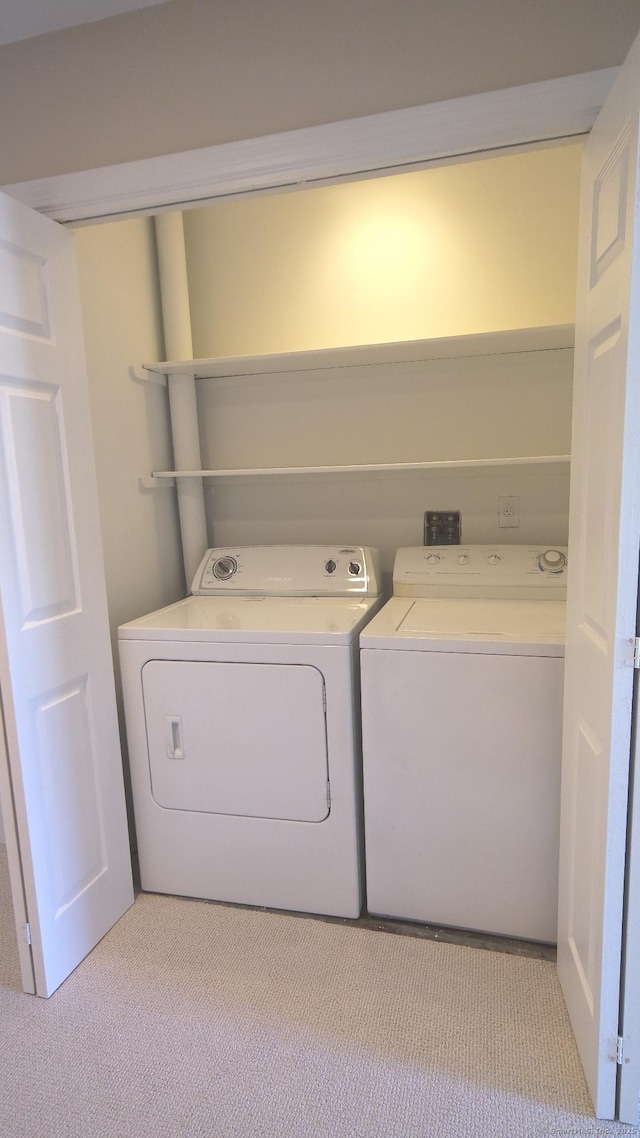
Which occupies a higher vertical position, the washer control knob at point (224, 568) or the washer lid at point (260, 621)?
the washer control knob at point (224, 568)

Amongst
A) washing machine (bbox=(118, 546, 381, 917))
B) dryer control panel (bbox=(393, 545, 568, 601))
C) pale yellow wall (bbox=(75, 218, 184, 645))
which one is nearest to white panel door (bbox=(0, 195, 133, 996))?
washing machine (bbox=(118, 546, 381, 917))

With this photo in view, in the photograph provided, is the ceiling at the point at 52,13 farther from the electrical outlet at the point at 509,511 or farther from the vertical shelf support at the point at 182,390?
the electrical outlet at the point at 509,511

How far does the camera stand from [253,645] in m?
1.87

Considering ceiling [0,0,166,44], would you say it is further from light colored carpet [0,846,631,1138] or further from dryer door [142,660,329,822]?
light colored carpet [0,846,631,1138]

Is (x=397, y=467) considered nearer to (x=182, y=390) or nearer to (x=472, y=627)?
(x=472, y=627)

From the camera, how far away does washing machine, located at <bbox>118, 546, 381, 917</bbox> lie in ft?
6.05

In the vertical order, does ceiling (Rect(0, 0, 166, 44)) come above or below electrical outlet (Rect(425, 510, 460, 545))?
above

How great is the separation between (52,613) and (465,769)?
1.19 metres

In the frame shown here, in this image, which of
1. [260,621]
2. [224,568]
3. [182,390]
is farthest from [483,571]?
[182,390]

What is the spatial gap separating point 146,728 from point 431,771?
0.90 m

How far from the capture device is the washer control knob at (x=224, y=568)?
8.17ft

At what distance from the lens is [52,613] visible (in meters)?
1.69

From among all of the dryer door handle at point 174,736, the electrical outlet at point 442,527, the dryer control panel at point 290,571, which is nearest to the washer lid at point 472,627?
the dryer control panel at point 290,571

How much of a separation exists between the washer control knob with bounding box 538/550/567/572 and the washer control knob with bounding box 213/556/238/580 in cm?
114
